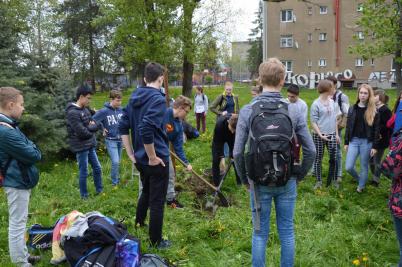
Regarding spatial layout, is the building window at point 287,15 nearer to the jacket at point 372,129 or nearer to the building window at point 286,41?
the building window at point 286,41

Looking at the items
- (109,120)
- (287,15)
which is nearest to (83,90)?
(109,120)

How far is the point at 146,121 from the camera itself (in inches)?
154

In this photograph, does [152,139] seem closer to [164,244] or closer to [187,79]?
[164,244]

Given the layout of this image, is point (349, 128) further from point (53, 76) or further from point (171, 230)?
point (53, 76)

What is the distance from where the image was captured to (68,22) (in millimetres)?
35219

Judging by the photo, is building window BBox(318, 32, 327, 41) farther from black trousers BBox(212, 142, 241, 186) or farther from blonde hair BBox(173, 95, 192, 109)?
blonde hair BBox(173, 95, 192, 109)

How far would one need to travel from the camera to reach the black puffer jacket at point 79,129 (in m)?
5.85

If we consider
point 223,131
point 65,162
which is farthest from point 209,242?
→ point 65,162

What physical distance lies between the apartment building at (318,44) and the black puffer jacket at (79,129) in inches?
1265

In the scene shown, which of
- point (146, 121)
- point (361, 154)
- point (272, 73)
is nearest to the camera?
point (272, 73)

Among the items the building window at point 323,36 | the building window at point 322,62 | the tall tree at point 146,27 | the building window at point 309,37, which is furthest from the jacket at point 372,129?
the building window at point 309,37

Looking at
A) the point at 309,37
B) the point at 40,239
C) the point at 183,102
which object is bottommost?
the point at 40,239

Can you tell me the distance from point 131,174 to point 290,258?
4.96m

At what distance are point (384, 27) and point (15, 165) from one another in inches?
395
